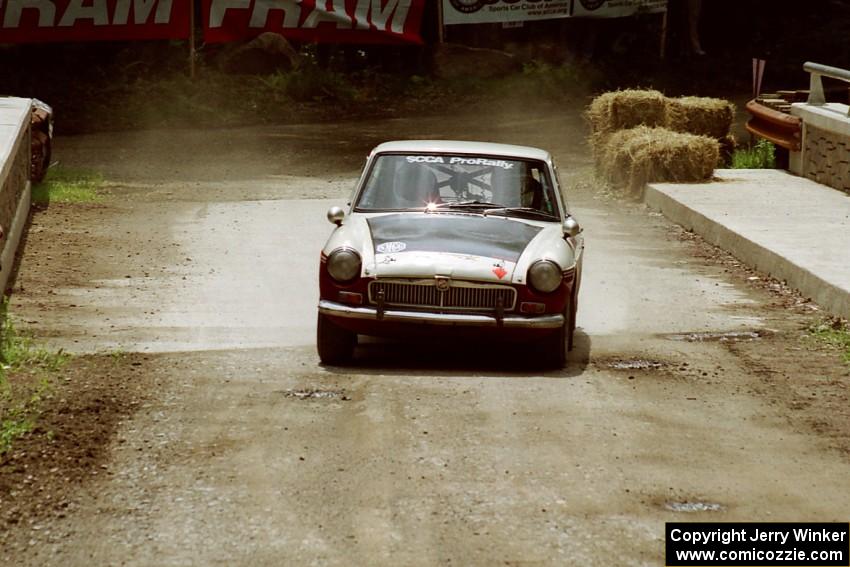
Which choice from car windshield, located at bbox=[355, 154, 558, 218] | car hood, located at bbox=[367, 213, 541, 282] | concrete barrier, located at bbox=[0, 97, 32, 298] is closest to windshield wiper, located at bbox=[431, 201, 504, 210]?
car windshield, located at bbox=[355, 154, 558, 218]

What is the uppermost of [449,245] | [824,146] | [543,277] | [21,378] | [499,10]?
[499,10]

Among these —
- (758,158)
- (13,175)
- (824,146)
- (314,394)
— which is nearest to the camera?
(314,394)

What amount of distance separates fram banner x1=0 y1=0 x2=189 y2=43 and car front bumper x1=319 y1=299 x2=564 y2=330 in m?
17.0

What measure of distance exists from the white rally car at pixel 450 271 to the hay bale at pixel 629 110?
8678 millimetres

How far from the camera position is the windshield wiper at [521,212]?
31.0 ft

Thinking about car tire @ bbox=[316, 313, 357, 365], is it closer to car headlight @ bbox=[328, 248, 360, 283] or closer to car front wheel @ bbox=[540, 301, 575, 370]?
car headlight @ bbox=[328, 248, 360, 283]

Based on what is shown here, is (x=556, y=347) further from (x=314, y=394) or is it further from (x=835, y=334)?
(x=835, y=334)

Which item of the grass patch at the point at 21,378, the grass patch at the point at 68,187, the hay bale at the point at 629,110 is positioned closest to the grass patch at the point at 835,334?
the grass patch at the point at 21,378

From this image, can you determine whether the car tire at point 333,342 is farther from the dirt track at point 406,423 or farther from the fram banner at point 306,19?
the fram banner at point 306,19

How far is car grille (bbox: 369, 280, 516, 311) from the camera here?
849 centimetres

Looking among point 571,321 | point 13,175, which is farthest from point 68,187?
point 571,321

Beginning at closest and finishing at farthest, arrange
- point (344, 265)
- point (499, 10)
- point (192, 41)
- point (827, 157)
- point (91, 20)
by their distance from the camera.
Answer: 1. point (344, 265)
2. point (827, 157)
3. point (91, 20)
4. point (192, 41)
5. point (499, 10)

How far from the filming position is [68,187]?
54.6ft

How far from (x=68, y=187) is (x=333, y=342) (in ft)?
29.2
